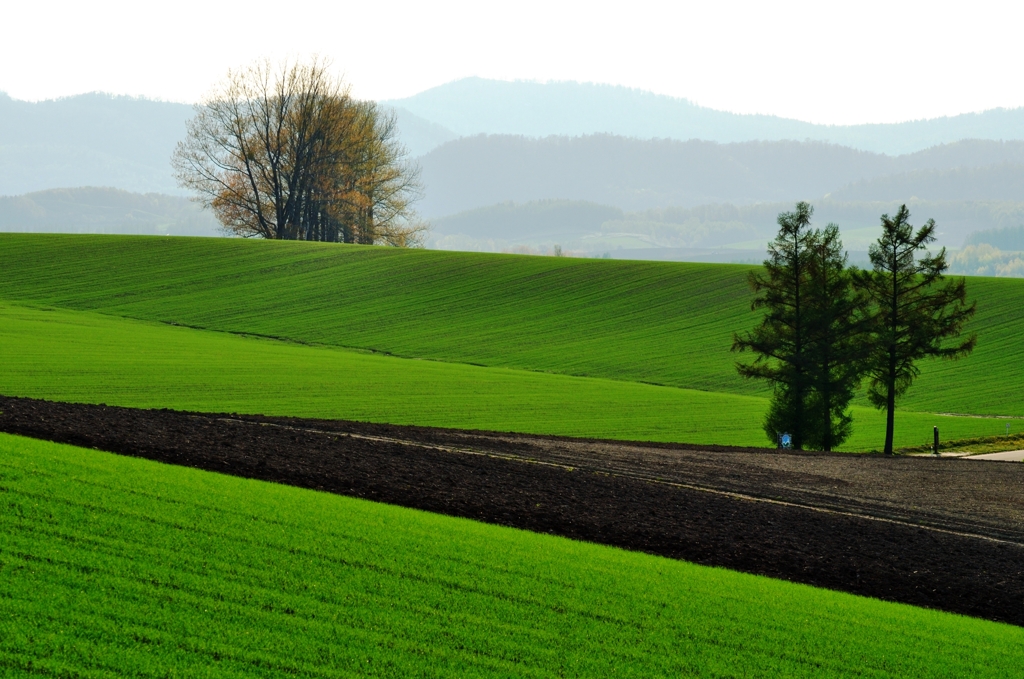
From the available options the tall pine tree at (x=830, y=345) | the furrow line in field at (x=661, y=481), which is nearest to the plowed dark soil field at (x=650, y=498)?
the furrow line in field at (x=661, y=481)

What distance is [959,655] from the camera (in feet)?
32.9

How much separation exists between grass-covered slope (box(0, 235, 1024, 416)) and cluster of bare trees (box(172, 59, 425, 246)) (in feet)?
33.7

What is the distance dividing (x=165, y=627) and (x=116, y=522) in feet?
8.66

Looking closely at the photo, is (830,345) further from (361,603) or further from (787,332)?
(361,603)

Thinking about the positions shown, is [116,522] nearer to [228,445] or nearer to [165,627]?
[165,627]

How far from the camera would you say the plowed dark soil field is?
1334 centimetres

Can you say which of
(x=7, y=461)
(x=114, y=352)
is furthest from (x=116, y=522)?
(x=114, y=352)

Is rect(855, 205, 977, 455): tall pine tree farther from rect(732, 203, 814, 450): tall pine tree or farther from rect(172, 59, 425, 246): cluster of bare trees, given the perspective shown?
rect(172, 59, 425, 246): cluster of bare trees

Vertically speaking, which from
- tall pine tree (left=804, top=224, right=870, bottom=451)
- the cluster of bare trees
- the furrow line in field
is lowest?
the furrow line in field

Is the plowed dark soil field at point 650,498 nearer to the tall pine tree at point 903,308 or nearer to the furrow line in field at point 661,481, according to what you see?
the furrow line in field at point 661,481

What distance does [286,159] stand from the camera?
86500 mm

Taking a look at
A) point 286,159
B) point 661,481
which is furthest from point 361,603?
point 286,159

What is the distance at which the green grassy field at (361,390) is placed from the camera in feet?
94.1

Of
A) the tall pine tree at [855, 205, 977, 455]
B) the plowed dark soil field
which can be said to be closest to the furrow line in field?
the plowed dark soil field
